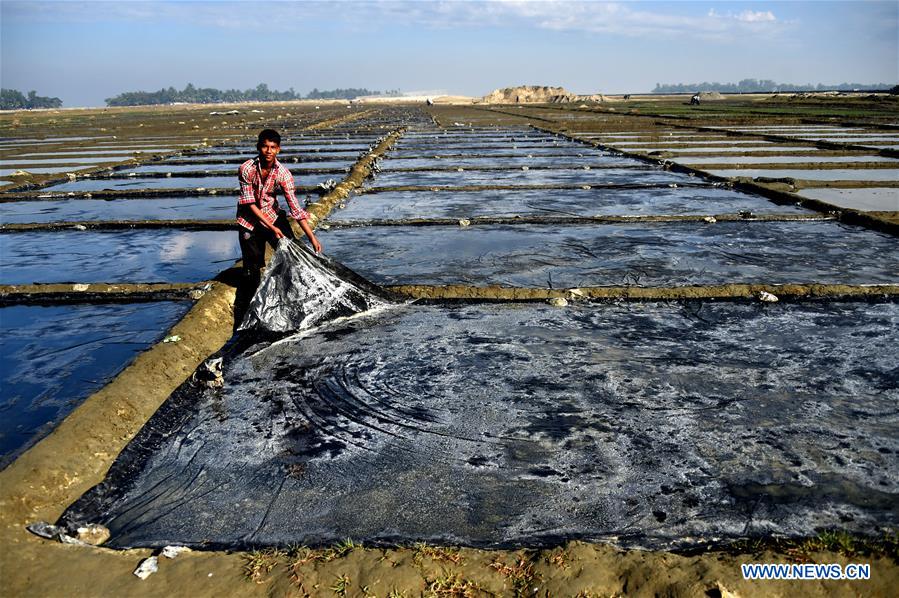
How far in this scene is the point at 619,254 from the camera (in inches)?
253

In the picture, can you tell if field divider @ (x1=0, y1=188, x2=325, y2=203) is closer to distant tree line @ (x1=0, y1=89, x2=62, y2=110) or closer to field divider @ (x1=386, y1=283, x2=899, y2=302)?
field divider @ (x1=386, y1=283, x2=899, y2=302)

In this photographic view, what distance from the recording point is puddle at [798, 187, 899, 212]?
28.7ft

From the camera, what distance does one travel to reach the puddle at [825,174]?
11.3 metres

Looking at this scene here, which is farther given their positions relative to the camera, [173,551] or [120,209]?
[120,209]

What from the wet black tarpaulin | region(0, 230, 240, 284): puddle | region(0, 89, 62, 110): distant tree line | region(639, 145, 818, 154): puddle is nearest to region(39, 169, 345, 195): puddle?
A: region(0, 230, 240, 284): puddle

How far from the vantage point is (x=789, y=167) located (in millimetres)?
12547

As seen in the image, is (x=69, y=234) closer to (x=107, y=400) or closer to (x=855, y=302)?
(x=107, y=400)

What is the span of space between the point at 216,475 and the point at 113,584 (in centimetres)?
74

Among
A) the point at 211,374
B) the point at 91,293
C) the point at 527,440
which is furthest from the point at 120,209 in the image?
the point at 527,440

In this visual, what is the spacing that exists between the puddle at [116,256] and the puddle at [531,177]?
490cm

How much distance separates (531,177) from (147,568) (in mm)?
10965

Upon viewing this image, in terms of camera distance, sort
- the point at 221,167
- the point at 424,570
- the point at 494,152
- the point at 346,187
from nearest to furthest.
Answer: the point at 424,570 < the point at 346,187 < the point at 221,167 < the point at 494,152

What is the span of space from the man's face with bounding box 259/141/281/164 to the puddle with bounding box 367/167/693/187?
22.8ft

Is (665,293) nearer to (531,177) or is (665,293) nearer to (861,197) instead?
(861,197)
